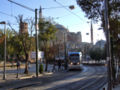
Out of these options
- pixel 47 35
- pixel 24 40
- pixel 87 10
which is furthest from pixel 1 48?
pixel 87 10

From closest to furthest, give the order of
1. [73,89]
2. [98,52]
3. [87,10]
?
[73,89] → [87,10] → [98,52]

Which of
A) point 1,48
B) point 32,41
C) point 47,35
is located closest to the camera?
point 32,41

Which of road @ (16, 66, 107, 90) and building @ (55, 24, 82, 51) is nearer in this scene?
road @ (16, 66, 107, 90)

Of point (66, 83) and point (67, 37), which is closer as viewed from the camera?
point (66, 83)

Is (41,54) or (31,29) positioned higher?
(31,29)

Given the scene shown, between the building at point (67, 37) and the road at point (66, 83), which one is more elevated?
the building at point (67, 37)

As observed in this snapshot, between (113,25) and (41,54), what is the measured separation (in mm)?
17324

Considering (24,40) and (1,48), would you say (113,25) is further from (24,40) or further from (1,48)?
(1,48)

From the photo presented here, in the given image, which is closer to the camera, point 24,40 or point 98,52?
point 24,40

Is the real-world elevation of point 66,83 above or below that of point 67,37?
below

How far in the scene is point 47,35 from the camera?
36875 mm

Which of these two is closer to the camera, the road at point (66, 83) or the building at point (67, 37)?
the road at point (66, 83)

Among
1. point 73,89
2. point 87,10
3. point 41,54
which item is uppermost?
point 87,10

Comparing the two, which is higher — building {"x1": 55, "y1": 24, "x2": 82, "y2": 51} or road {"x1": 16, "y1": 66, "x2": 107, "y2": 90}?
building {"x1": 55, "y1": 24, "x2": 82, "y2": 51}
